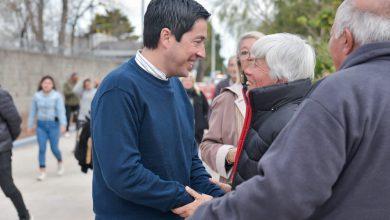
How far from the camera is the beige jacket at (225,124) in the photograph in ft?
11.4

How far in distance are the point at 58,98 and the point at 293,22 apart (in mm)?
14151

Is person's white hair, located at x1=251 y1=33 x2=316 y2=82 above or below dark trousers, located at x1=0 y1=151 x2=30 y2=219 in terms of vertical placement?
above

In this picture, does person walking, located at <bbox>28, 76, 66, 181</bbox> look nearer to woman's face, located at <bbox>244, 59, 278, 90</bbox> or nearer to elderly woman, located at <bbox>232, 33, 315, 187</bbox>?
woman's face, located at <bbox>244, 59, 278, 90</bbox>

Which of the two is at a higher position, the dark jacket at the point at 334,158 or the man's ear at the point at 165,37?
the man's ear at the point at 165,37

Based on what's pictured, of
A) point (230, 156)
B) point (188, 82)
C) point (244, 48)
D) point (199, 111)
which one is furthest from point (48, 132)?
point (230, 156)

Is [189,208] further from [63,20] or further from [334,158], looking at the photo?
[63,20]

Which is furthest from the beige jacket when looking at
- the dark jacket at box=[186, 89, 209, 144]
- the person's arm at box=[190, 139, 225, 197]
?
the dark jacket at box=[186, 89, 209, 144]

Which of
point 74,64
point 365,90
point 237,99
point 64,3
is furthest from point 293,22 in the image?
point 365,90

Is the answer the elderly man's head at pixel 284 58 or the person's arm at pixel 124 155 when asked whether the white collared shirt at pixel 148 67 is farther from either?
the elderly man's head at pixel 284 58

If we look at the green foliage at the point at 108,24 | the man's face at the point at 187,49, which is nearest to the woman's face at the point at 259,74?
the man's face at the point at 187,49

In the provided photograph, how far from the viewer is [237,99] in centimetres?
355

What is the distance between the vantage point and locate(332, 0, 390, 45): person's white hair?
1560 mm

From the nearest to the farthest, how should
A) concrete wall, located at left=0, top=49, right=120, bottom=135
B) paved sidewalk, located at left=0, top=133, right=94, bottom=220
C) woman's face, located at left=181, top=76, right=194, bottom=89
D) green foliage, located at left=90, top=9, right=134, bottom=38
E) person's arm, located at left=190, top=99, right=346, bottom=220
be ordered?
person's arm, located at left=190, top=99, right=346, bottom=220
paved sidewalk, located at left=0, top=133, right=94, bottom=220
woman's face, located at left=181, top=76, right=194, bottom=89
concrete wall, located at left=0, top=49, right=120, bottom=135
green foliage, located at left=90, top=9, right=134, bottom=38

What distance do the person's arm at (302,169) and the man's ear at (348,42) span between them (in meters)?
0.27
